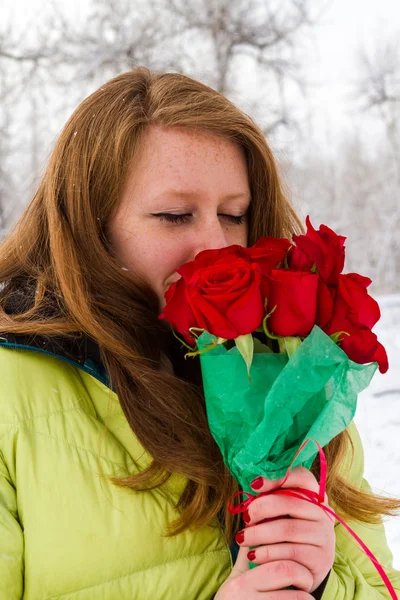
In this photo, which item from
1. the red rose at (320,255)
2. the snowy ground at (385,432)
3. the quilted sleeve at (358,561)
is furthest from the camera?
the snowy ground at (385,432)

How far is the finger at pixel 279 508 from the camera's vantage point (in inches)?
48.8

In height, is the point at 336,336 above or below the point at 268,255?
below

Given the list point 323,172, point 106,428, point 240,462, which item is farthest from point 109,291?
point 323,172

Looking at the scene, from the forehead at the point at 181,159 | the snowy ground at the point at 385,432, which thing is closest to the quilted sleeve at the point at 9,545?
the forehead at the point at 181,159

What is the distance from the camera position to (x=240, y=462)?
1.25m

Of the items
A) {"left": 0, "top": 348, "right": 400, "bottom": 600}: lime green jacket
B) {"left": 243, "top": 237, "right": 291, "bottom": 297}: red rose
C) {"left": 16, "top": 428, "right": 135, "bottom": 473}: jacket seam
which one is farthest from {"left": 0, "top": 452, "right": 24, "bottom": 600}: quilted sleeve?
{"left": 243, "top": 237, "right": 291, "bottom": 297}: red rose

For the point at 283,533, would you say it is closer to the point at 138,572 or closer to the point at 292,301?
the point at 138,572

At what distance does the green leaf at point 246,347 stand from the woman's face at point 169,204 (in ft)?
1.52

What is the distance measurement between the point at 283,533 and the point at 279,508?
0.05 meters

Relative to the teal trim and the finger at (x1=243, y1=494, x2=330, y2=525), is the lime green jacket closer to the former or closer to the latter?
the teal trim

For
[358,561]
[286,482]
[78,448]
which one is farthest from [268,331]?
[358,561]

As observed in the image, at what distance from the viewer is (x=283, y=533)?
1.24 meters

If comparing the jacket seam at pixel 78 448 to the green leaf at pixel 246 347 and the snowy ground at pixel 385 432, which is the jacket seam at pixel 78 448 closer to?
the green leaf at pixel 246 347

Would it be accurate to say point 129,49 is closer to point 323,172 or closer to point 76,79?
point 76,79
